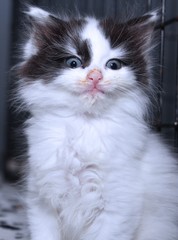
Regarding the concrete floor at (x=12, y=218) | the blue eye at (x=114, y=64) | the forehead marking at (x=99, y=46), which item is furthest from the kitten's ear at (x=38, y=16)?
the concrete floor at (x=12, y=218)

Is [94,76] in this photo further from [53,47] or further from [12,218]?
[12,218]

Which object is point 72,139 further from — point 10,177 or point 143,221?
point 10,177

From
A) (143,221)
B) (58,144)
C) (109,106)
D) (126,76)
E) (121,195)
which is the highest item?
(126,76)

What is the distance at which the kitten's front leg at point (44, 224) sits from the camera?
1.46m

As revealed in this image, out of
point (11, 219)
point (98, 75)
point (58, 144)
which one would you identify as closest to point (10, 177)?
point (11, 219)

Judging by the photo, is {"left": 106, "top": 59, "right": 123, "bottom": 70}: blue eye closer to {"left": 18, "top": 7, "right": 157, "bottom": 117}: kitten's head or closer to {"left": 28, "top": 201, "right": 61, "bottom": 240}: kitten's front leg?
{"left": 18, "top": 7, "right": 157, "bottom": 117}: kitten's head

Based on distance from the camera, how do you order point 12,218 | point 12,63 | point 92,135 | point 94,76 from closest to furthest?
point 94,76, point 92,135, point 12,218, point 12,63

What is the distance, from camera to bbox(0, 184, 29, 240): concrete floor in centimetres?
174

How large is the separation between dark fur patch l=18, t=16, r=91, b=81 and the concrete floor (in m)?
0.70

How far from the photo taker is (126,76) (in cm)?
133

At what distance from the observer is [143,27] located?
1477mm

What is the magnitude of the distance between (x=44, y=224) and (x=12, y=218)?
569mm

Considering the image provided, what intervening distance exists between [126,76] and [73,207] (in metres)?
0.47

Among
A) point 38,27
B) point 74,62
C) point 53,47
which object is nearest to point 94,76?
point 74,62
